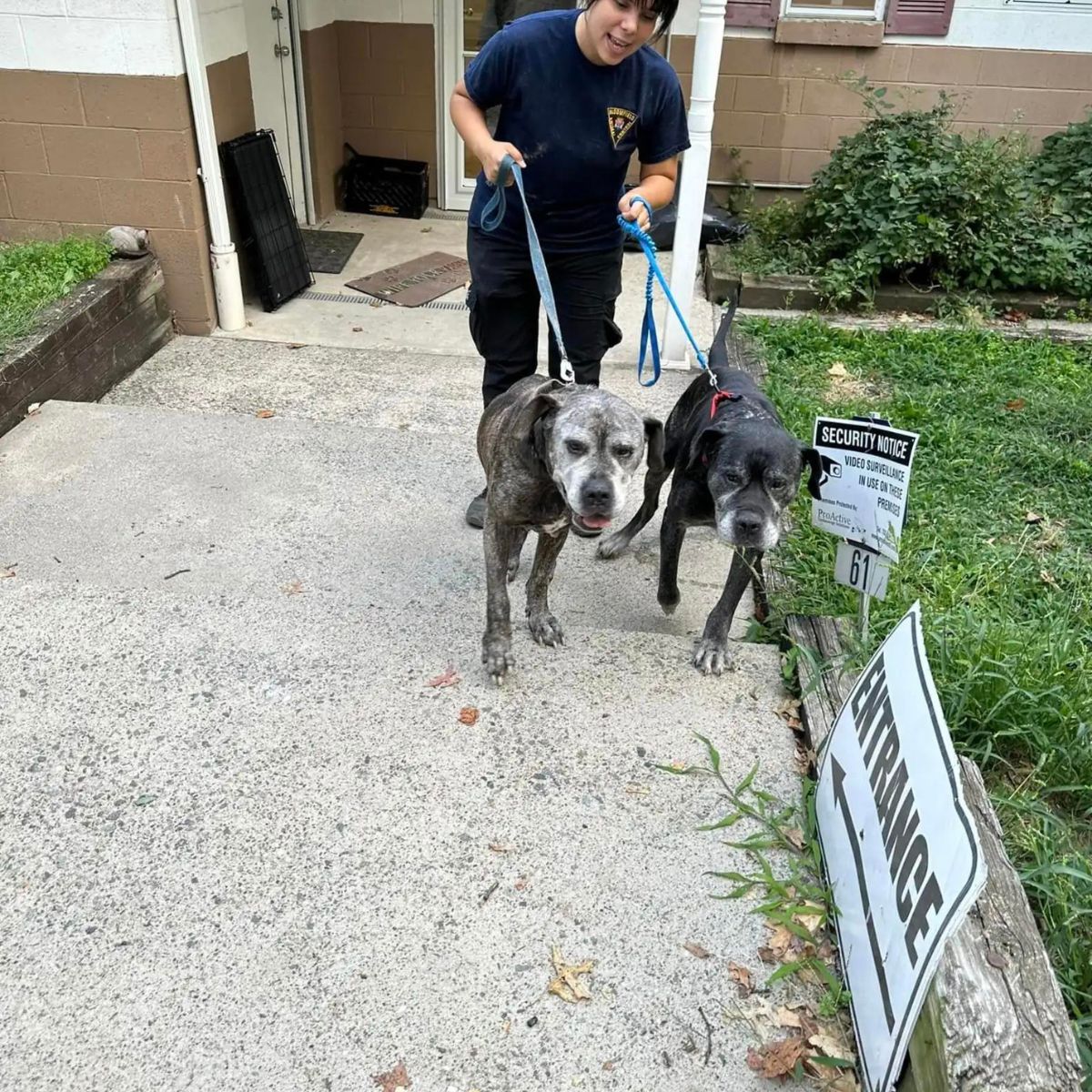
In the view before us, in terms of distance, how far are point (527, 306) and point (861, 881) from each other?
7.90 ft

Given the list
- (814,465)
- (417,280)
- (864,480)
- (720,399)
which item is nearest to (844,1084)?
(864,480)

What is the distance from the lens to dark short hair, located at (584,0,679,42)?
2.81 m

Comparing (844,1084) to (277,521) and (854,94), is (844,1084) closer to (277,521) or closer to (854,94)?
(277,521)

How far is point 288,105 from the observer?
7.14 meters

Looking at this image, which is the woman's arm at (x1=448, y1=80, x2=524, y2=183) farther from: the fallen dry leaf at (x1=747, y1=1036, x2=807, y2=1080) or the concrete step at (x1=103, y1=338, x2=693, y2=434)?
the fallen dry leaf at (x1=747, y1=1036, x2=807, y2=1080)

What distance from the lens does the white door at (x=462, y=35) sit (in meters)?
7.34

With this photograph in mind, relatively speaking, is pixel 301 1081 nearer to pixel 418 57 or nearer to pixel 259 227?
pixel 259 227

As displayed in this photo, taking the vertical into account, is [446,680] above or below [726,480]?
below

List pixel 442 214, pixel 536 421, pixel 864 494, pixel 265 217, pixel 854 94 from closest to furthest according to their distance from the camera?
pixel 536 421 < pixel 864 494 < pixel 265 217 < pixel 854 94 < pixel 442 214

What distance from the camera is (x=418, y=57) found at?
7.66 metres

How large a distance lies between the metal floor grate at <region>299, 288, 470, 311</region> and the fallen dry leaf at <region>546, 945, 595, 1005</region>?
4952 millimetres

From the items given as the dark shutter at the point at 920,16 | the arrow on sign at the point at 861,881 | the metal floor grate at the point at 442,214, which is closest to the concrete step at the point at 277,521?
the arrow on sign at the point at 861,881

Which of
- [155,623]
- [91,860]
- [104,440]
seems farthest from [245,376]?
[91,860]

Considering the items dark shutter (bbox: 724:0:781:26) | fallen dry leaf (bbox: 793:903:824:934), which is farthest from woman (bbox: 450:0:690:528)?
dark shutter (bbox: 724:0:781:26)
